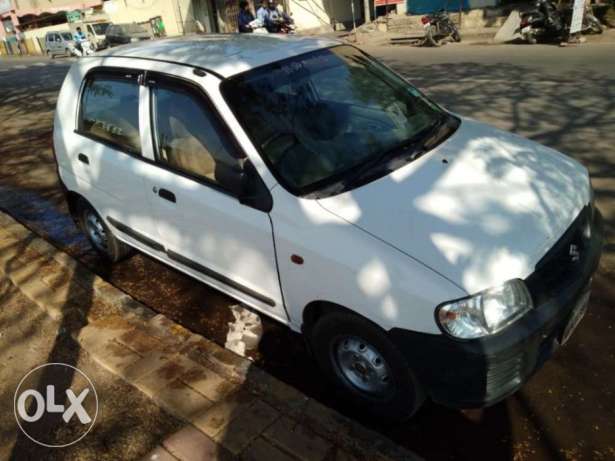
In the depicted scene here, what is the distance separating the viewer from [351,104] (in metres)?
3.22

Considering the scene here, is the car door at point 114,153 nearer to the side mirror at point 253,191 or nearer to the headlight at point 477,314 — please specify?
the side mirror at point 253,191

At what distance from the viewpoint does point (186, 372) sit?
284cm

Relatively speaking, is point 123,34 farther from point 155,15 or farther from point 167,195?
point 167,195

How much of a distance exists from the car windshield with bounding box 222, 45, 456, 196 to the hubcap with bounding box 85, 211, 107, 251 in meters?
2.21

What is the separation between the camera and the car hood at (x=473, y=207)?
219 centimetres

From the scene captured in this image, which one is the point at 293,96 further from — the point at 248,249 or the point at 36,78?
the point at 36,78

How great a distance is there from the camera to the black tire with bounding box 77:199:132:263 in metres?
4.28

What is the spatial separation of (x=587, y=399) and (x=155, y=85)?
317cm

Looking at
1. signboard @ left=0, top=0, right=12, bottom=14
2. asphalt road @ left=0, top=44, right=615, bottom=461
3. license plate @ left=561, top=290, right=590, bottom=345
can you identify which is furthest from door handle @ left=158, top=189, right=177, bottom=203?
signboard @ left=0, top=0, right=12, bottom=14

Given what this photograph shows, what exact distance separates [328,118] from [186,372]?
5.74 feet

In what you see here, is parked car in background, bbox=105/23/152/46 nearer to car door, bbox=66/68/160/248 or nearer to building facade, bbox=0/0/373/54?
building facade, bbox=0/0/373/54

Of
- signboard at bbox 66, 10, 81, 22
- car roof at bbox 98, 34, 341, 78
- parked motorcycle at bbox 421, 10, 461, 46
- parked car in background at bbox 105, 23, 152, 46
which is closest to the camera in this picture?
car roof at bbox 98, 34, 341, 78

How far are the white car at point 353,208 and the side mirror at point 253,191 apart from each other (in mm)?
11
